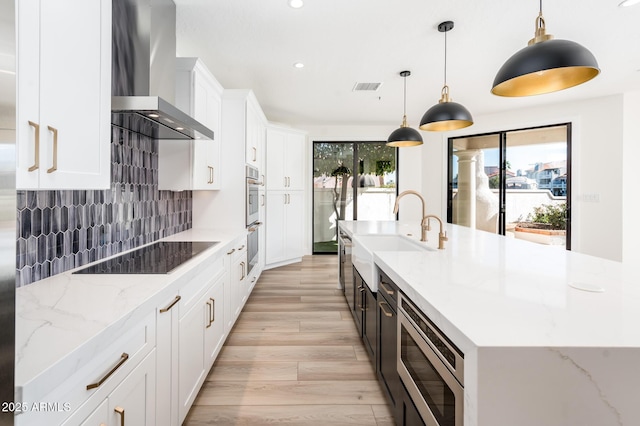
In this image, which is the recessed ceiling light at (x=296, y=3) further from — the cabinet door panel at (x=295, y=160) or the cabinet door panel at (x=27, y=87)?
the cabinet door panel at (x=295, y=160)

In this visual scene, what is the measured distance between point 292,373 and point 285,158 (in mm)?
3829

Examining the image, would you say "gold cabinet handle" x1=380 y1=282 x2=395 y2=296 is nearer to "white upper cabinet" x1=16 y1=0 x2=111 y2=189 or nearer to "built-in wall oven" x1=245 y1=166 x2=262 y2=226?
"white upper cabinet" x1=16 y1=0 x2=111 y2=189

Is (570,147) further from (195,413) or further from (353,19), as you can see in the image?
(195,413)

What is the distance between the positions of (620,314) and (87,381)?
1.54 m

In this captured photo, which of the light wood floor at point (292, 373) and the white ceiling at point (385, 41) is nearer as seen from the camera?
the light wood floor at point (292, 373)

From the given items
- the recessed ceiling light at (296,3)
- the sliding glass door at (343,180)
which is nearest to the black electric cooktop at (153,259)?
the recessed ceiling light at (296,3)

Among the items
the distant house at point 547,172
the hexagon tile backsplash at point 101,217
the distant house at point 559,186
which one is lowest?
the hexagon tile backsplash at point 101,217

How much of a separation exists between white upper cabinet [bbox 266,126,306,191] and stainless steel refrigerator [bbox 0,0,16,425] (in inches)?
180

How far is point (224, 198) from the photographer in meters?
3.32

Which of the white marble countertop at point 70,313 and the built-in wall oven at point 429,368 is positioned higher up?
the white marble countertop at point 70,313

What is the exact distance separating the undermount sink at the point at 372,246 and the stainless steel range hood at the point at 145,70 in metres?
1.43

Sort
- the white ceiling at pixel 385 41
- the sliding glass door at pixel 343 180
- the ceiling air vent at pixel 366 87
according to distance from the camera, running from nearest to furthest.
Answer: the white ceiling at pixel 385 41 < the ceiling air vent at pixel 366 87 < the sliding glass door at pixel 343 180

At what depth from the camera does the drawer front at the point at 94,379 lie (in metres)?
0.72

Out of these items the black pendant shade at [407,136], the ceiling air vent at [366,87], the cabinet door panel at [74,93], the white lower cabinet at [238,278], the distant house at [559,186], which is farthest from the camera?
the distant house at [559,186]
